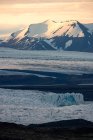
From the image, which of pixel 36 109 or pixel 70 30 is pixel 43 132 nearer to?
pixel 36 109

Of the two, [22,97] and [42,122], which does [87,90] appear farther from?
[42,122]

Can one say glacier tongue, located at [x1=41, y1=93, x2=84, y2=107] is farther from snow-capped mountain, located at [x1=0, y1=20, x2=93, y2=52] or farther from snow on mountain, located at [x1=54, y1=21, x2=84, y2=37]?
snow on mountain, located at [x1=54, y1=21, x2=84, y2=37]

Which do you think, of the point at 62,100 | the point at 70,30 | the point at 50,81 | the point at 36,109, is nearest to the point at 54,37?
the point at 70,30

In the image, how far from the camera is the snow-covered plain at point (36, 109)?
3012 cm

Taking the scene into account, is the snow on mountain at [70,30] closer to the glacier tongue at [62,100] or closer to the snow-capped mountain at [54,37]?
the snow-capped mountain at [54,37]

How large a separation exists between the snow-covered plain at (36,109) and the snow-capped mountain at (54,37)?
262 ft

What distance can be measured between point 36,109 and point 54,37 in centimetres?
9092

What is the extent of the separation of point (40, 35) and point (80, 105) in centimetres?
9430

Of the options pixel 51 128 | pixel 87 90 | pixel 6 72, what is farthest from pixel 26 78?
pixel 51 128

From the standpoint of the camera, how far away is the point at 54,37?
406 ft

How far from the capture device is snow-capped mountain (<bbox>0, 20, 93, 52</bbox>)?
392ft

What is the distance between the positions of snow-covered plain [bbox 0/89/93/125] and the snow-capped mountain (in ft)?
262

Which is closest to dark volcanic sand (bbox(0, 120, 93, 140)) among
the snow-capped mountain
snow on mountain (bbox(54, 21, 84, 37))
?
the snow-capped mountain

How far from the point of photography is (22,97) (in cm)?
3844
